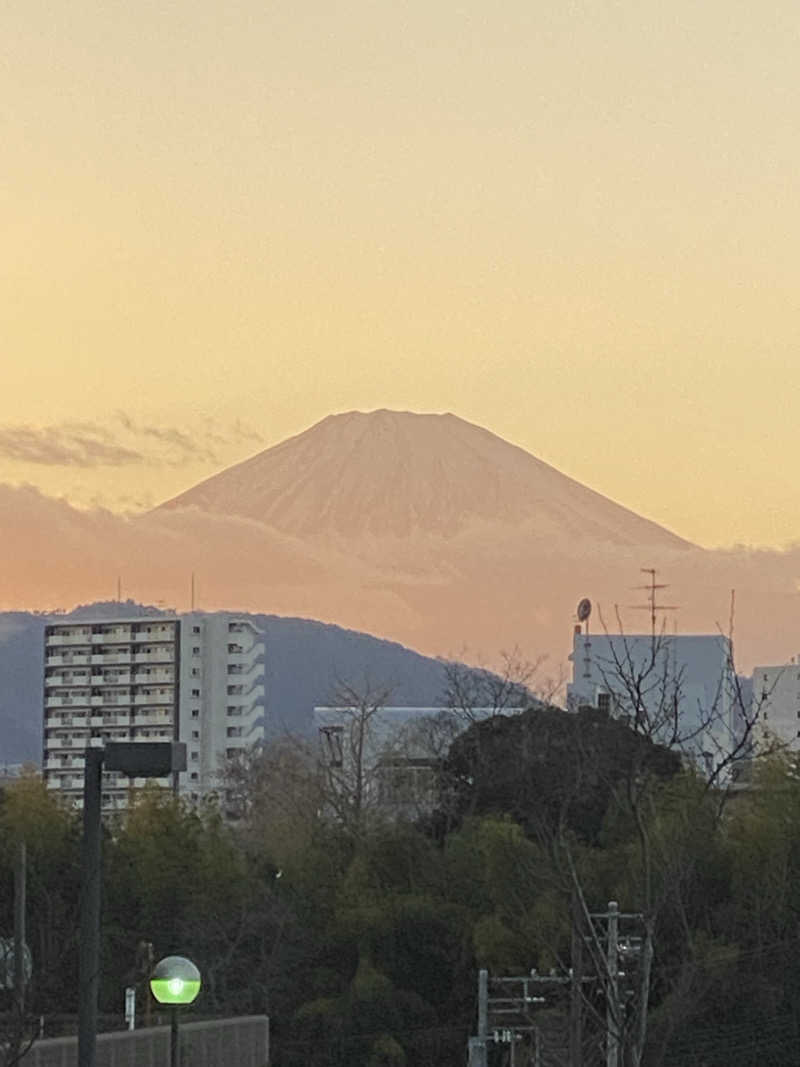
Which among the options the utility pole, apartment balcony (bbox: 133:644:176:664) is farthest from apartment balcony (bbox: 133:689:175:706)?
the utility pole

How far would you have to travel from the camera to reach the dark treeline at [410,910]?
36.2 metres

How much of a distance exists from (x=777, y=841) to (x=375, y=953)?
6971mm

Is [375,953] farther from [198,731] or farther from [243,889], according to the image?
[198,731]

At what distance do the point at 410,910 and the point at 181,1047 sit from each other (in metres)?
18.7

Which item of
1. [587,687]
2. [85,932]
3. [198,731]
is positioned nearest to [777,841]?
[85,932]

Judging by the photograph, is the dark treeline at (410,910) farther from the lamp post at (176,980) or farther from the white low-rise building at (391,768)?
the lamp post at (176,980)

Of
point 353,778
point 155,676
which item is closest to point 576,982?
point 353,778

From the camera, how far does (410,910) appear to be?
38.8m

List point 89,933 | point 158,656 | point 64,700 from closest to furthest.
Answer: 1. point 89,933
2. point 158,656
3. point 64,700

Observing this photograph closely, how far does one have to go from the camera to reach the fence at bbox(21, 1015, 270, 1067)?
17.7 m

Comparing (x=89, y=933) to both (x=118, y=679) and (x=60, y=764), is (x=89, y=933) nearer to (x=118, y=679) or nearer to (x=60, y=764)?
(x=60, y=764)

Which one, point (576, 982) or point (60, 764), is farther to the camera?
point (60, 764)

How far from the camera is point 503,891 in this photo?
125ft

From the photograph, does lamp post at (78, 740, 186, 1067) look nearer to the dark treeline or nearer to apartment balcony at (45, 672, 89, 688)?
the dark treeline
